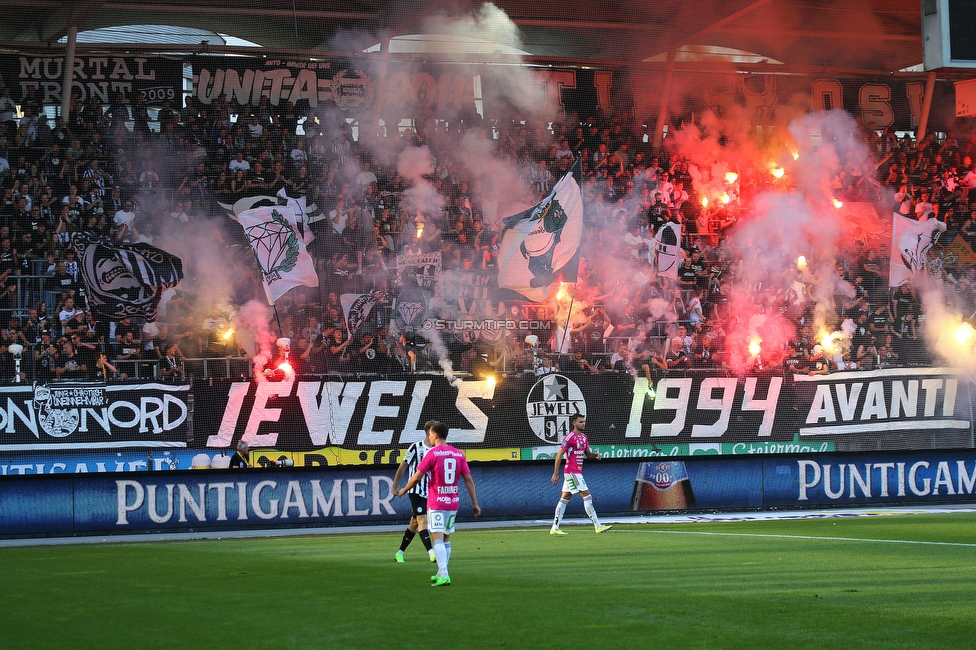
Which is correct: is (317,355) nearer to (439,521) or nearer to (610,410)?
(610,410)

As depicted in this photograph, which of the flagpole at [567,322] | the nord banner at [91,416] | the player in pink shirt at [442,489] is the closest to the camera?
the player in pink shirt at [442,489]

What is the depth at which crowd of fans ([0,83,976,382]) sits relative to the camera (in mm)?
20891

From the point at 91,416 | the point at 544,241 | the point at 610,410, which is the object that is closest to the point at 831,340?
the point at 610,410

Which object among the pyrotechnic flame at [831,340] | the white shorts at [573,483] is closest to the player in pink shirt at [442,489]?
→ the white shorts at [573,483]

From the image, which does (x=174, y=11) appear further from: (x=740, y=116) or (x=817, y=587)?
(x=817, y=587)

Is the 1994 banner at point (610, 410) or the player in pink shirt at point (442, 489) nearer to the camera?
the player in pink shirt at point (442, 489)

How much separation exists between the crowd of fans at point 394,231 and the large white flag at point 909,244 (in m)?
0.26

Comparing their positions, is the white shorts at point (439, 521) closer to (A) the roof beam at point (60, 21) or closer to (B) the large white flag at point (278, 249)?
(B) the large white flag at point (278, 249)

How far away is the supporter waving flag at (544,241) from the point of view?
2298cm

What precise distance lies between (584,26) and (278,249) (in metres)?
10.2

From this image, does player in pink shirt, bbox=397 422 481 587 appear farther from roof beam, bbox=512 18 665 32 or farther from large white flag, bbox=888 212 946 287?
roof beam, bbox=512 18 665 32

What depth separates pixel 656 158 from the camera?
25453 mm

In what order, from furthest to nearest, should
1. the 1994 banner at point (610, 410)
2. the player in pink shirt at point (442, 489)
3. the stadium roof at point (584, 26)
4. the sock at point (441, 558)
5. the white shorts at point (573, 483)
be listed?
the stadium roof at point (584, 26) < the 1994 banner at point (610, 410) < the white shorts at point (573, 483) < the player in pink shirt at point (442, 489) < the sock at point (441, 558)

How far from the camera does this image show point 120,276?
69.5 ft
